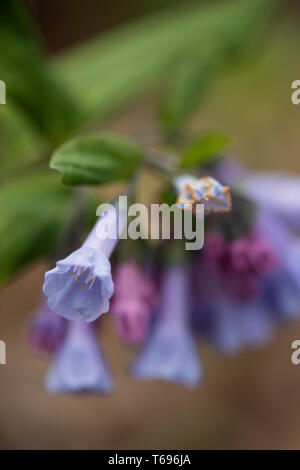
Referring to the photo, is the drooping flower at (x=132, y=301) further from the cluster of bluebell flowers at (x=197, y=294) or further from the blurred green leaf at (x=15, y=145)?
the blurred green leaf at (x=15, y=145)

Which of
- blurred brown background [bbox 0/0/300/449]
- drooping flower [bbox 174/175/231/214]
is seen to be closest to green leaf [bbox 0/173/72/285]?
drooping flower [bbox 174/175/231/214]

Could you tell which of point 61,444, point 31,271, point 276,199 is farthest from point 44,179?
point 31,271

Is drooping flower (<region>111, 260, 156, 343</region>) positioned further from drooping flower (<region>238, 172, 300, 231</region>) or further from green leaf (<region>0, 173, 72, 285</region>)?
drooping flower (<region>238, 172, 300, 231</region>)

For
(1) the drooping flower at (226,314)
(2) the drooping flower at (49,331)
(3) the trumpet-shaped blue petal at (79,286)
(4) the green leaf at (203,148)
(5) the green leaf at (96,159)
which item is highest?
(4) the green leaf at (203,148)

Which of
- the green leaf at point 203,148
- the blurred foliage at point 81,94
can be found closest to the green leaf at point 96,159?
the blurred foliage at point 81,94

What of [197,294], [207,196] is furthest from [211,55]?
[207,196]
